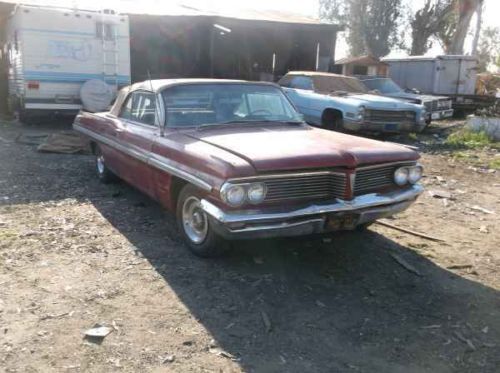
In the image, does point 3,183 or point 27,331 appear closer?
point 27,331

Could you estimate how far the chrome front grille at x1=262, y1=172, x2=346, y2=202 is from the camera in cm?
395

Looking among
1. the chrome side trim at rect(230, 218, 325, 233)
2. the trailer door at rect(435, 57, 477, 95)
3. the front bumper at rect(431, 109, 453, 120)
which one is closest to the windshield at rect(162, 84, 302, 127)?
the chrome side trim at rect(230, 218, 325, 233)

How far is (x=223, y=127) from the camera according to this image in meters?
4.97

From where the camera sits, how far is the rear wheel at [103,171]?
22.6 feet

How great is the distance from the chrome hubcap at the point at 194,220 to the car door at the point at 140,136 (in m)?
0.71

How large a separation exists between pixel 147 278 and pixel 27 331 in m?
1.03

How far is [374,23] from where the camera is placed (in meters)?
39.8

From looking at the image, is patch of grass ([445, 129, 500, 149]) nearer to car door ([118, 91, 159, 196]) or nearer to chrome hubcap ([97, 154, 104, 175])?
chrome hubcap ([97, 154, 104, 175])

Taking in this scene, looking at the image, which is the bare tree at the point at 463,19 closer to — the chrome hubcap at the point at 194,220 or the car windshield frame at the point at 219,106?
the car windshield frame at the point at 219,106

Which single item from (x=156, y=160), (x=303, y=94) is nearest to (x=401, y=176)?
(x=156, y=160)

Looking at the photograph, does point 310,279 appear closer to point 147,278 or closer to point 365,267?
point 365,267

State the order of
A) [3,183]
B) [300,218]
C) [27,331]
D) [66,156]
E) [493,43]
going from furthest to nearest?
[493,43] → [66,156] → [3,183] → [300,218] → [27,331]

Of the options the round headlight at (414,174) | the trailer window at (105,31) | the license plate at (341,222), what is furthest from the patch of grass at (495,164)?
the trailer window at (105,31)

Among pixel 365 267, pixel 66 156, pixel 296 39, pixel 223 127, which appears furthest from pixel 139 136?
pixel 296 39
